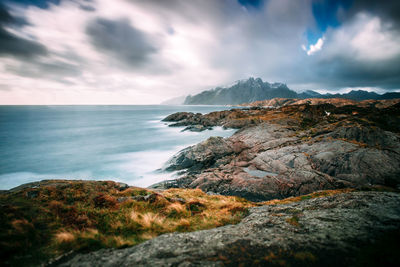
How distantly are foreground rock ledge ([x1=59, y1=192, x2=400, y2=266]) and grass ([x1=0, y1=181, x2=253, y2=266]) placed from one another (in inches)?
38.3

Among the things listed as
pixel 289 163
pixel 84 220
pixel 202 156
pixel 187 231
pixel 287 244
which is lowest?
pixel 202 156

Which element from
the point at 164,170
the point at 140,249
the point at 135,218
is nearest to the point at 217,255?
the point at 140,249

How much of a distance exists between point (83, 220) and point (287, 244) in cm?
1008

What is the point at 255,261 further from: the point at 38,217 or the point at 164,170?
the point at 164,170

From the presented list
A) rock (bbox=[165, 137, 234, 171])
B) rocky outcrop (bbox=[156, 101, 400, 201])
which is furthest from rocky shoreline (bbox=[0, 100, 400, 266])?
rock (bbox=[165, 137, 234, 171])

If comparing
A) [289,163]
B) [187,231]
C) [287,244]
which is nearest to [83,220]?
[187,231]

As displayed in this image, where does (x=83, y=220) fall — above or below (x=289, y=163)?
above

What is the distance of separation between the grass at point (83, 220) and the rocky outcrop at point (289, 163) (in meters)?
9.81

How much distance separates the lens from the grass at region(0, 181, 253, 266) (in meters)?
6.33

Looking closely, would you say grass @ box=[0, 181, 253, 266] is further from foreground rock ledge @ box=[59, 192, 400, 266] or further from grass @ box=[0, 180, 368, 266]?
foreground rock ledge @ box=[59, 192, 400, 266]

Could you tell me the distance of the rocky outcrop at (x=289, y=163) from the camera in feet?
62.5

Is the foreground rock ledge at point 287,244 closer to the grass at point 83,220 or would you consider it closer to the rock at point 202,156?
the grass at point 83,220

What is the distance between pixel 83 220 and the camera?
27.4 feet

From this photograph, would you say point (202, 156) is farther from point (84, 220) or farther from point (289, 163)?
point (84, 220)
